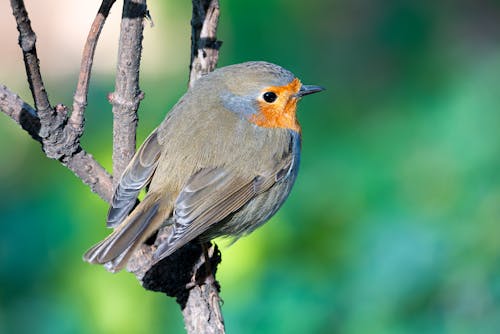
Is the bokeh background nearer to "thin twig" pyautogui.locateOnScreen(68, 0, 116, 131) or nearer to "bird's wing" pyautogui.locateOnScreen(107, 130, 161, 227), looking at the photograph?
"bird's wing" pyautogui.locateOnScreen(107, 130, 161, 227)

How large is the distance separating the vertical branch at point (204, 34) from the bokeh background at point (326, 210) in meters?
1.11

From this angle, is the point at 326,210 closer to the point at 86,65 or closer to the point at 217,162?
the point at 217,162

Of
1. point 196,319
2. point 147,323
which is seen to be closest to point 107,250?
point 196,319

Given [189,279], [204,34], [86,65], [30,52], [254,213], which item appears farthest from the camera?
[254,213]

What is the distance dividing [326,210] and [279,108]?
3.98 ft

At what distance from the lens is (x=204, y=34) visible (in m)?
2.70

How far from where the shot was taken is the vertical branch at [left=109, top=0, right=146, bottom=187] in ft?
7.01

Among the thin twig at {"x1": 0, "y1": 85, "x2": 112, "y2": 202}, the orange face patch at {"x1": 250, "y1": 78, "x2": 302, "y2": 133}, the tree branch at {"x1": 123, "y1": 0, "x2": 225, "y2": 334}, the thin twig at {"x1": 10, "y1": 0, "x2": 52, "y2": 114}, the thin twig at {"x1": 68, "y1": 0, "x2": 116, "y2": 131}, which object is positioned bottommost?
the tree branch at {"x1": 123, "y1": 0, "x2": 225, "y2": 334}

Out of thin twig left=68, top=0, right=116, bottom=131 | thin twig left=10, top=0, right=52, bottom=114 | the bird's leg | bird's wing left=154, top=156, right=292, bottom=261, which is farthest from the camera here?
bird's wing left=154, top=156, right=292, bottom=261

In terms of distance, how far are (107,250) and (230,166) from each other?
0.57m

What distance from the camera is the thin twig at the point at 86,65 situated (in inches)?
81.7

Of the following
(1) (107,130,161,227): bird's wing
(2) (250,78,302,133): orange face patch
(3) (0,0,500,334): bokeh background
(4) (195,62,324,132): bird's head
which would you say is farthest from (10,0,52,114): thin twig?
(3) (0,0,500,334): bokeh background

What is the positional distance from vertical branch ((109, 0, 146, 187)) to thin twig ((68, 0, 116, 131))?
6cm

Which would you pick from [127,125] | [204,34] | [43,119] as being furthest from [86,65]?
[204,34]
